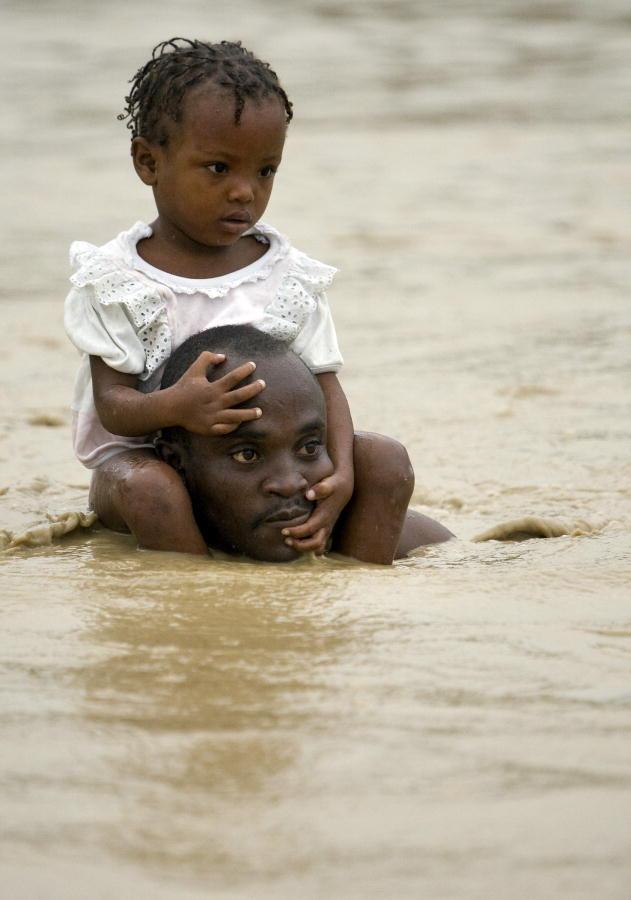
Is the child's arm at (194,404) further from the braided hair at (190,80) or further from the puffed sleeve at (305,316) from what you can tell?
the braided hair at (190,80)

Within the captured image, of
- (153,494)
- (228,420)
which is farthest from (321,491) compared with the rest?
(153,494)

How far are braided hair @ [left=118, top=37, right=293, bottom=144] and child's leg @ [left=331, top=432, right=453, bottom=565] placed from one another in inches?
34.7

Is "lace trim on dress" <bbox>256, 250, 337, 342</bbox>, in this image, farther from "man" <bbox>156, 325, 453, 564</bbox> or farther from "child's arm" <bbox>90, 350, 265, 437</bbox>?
"child's arm" <bbox>90, 350, 265, 437</bbox>

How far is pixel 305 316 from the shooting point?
3.74 meters

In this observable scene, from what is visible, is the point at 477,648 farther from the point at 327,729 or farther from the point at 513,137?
the point at 513,137

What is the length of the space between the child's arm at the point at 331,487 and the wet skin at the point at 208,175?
46cm

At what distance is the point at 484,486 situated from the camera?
15.4 feet

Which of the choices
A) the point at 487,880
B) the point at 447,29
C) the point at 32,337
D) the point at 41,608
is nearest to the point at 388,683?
the point at 487,880

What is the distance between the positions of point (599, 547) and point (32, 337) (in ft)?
12.5

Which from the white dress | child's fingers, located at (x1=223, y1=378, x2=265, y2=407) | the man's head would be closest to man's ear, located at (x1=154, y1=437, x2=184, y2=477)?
the man's head

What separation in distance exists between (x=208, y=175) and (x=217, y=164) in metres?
0.03

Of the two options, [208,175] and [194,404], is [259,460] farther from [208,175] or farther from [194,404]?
[208,175]

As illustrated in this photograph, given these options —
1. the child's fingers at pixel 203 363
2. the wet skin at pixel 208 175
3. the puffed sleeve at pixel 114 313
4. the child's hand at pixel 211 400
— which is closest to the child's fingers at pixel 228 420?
the child's hand at pixel 211 400

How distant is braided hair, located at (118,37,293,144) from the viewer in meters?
3.44
